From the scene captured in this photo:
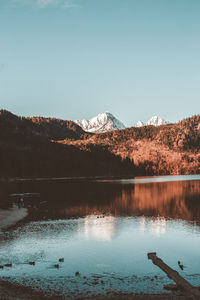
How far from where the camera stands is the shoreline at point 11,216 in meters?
69.4

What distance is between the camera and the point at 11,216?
81.1m

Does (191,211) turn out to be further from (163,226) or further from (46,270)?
(46,270)

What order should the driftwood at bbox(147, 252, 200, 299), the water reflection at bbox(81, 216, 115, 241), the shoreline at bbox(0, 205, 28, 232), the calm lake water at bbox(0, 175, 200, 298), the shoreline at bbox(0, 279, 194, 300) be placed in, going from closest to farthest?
1. the shoreline at bbox(0, 279, 194, 300)
2. the driftwood at bbox(147, 252, 200, 299)
3. the calm lake water at bbox(0, 175, 200, 298)
4. the water reflection at bbox(81, 216, 115, 241)
5. the shoreline at bbox(0, 205, 28, 232)

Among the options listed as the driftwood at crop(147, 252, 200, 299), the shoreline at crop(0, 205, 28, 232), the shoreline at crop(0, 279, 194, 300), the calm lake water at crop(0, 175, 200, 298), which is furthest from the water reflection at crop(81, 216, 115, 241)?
the shoreline at crop(0, 279, 194, 300)

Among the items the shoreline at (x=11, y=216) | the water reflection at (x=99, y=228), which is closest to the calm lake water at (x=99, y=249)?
the water reflection at (x=99, y=228)

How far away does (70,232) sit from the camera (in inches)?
2466

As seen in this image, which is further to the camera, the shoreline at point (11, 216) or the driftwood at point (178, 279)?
the shoreline at point (11, 216)

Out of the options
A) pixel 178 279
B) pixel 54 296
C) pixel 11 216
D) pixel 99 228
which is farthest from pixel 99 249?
pixel 11 216

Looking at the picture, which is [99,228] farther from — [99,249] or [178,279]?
[178,279]

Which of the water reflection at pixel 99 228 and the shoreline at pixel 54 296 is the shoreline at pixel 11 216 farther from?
the shoreline at pixel 54 296

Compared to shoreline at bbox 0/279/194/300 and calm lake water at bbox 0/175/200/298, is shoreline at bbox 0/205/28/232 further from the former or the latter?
shoreline at bbox 0/279/194/300

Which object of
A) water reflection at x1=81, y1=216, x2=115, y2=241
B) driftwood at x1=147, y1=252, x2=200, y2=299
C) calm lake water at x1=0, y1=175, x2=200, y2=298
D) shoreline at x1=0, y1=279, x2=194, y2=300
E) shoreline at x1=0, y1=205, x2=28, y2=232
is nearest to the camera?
shoreline at x1=0, y1=279, x2=194, y2=300

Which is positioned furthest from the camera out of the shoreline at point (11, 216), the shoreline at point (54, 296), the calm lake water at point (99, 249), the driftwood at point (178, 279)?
the shoreline at point (11, 216)

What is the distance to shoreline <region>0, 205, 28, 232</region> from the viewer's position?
6943cm
